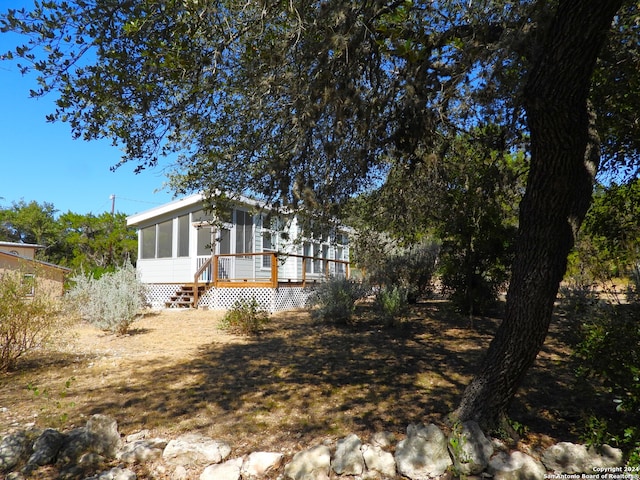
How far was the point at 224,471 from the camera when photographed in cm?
306

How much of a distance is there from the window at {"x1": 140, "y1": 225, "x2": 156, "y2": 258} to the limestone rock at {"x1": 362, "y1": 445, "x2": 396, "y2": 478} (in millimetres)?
15931

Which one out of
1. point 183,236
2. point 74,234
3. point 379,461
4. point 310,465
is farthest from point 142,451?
point 74,234

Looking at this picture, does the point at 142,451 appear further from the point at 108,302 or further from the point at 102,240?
the point at 102,240

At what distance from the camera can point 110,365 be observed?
20.3ft

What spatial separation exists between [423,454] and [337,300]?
6.77m

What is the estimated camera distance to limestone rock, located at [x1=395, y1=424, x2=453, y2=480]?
2.96 meters

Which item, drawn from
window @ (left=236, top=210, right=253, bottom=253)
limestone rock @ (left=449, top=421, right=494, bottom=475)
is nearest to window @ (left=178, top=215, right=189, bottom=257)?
window @ (left=236, top=210, right=253, bottom=253)

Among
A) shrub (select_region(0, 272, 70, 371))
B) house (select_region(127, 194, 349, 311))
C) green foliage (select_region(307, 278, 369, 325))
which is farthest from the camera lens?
house (select_region(127, 194, 349, 311))

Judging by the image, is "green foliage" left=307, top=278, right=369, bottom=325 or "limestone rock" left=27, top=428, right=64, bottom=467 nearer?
"limestone rock" left=27, top=428, right=64, bottom=467

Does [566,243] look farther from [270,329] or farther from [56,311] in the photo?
[270,329]

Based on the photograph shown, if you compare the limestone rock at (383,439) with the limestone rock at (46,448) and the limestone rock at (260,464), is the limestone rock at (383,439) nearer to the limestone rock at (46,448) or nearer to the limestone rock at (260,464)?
the limestone rock at (260,464)

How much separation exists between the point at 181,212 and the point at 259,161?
12.4m

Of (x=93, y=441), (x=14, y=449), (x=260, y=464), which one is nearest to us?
(x=260, y=464)

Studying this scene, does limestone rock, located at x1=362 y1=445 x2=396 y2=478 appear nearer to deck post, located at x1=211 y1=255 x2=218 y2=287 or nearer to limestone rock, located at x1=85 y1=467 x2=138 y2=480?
limestone rock, located at x1=85 y1=467 x2=138 y2=480
